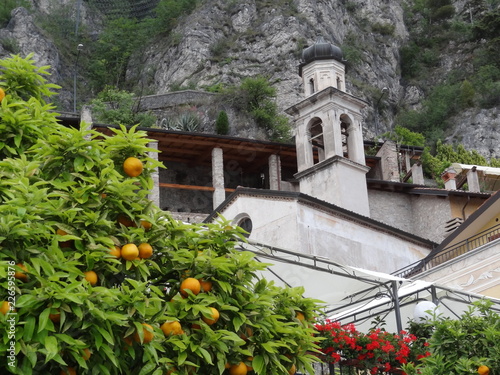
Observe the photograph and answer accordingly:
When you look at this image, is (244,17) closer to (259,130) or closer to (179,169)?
(259,130)

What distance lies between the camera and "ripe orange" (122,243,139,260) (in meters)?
6.71

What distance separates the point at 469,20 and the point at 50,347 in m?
70.5

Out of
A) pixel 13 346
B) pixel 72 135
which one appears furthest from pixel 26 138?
pixel 13 346

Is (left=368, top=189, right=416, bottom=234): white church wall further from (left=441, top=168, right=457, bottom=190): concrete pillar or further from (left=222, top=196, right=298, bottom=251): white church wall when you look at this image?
(left=222, top=196, right=298, bottom=251): white church wall

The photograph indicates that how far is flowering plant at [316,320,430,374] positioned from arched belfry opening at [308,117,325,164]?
789 inches

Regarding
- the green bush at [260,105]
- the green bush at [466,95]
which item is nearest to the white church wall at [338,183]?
the green bush at [260,105]

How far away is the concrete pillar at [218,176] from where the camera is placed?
105ft

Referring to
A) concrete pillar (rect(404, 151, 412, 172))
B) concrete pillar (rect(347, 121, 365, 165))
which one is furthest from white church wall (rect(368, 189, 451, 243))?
concrete pillar (rect(404, 151, 412, 172))

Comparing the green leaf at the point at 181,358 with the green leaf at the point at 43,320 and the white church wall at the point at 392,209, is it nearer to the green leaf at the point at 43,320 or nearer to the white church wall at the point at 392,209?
the green leaf at the point at 43,320

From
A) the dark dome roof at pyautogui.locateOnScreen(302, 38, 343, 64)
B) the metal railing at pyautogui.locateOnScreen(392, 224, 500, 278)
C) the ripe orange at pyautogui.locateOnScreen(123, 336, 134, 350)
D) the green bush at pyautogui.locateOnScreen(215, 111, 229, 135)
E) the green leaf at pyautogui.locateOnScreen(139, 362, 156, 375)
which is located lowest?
the green leaf at pyautogui.locateOnScreen(139, 362, 156, 375)

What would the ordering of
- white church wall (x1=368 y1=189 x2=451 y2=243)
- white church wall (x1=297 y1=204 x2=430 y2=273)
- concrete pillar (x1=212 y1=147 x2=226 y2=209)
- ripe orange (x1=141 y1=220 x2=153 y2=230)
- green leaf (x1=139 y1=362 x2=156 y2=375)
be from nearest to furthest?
green leaf (x1=139 y1=362 x2=156 y2=375)
ripe orange (x1=141 y1=220 x2=153 y2=230)
white church wall (x1=297 y1=204 x2=430 y2=273)
concrete pillar (x1=212 y1=147 x2=226 y2=209)
white church wall (x1=368 y1=189 x2=451 y2=243)

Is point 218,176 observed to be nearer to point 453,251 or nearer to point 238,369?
point 453,251

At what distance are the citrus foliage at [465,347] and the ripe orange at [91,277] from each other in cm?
399

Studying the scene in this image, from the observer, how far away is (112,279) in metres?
6.73
